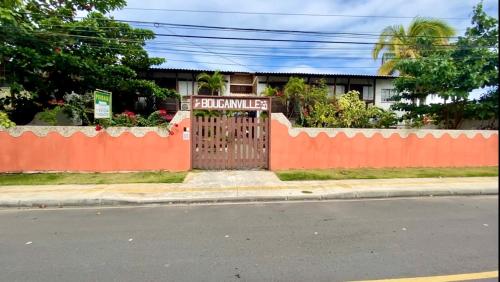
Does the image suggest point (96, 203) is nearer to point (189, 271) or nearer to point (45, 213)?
point (45, 213)

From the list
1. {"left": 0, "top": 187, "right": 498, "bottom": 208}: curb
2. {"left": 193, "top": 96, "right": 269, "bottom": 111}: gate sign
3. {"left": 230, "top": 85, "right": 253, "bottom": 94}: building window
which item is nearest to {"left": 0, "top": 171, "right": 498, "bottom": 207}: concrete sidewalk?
{"left": 0, "top": 187, "right": 498, "bottom": 208}: curb

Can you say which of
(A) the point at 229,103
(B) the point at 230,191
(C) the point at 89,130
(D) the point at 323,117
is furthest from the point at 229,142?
(C) the point at 89,130

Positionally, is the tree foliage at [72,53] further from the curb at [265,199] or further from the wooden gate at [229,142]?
Result: the curb at [265,199]

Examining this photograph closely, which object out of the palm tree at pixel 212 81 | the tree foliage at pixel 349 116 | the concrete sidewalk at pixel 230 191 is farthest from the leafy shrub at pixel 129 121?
the palm tree at pixel 212 81

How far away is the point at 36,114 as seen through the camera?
1499 centimetres

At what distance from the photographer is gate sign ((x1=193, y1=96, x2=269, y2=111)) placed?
37.1ft

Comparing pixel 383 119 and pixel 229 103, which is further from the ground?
pixel 229 103

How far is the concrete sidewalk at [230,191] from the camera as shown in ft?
25.2

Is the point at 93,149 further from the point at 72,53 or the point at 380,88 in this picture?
the point at 380,88

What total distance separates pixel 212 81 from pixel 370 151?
10.1 meters

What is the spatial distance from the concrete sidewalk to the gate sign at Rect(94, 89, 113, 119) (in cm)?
280

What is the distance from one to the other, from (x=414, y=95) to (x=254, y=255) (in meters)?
12.2

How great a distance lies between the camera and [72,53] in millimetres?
14195

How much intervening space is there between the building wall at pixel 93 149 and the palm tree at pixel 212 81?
8.09 meters
